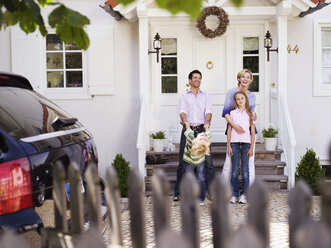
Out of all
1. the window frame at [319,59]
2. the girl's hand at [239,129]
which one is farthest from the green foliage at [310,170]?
the girl's hand at [239,129]

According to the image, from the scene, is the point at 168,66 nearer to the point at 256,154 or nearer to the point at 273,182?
the point at 256,154

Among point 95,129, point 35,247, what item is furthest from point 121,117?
point 35,247

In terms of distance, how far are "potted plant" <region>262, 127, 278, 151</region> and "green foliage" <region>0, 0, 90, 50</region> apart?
719 centimetres

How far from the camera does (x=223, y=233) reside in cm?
180

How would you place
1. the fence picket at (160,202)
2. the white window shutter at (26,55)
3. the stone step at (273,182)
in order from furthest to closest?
the white window shutter at (26,55)
the stone step at (273,182)
the fence picket at (160,202)

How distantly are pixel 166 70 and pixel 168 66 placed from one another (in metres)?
0.08

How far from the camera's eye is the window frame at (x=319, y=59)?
10.5m

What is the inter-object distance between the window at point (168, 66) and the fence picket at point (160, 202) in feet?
28.6

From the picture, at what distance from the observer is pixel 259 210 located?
1.77 metres

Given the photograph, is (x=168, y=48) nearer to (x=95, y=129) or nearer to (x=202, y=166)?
(x=95, y=129)

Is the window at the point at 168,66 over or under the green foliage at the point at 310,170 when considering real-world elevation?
over

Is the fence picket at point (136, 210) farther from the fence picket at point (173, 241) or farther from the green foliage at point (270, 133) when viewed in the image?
the green foliage at point (270, 133)

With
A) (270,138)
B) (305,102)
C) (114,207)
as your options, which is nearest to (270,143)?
(270,138)

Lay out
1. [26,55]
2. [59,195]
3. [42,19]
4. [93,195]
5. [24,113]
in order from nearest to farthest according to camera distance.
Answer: [93,195] → [59,195] → [42,19] → [24,113] → [26,55]
